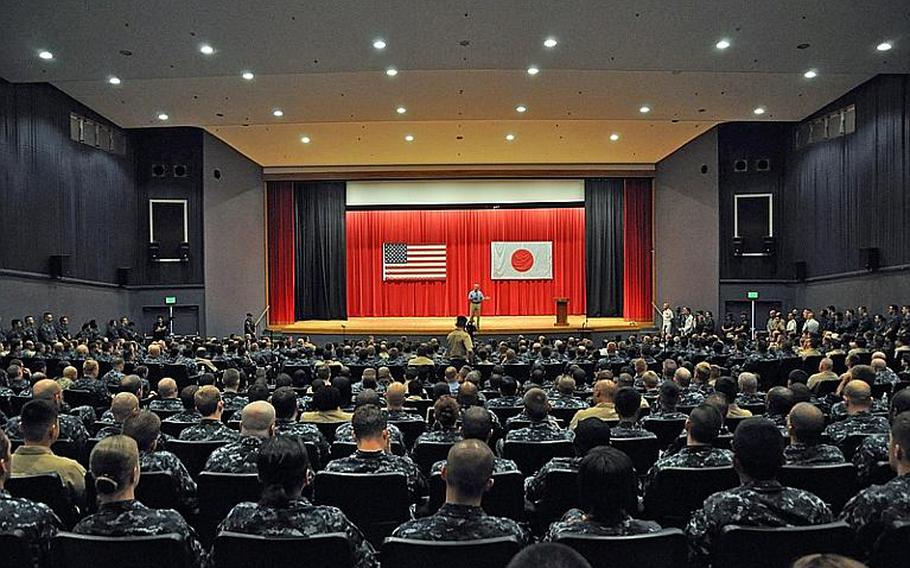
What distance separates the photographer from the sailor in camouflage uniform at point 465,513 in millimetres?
2783

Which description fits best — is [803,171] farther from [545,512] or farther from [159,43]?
[545,512]

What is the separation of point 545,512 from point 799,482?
Result: 1.38 meters

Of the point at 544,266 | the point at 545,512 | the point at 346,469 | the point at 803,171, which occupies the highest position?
the point at 803,171

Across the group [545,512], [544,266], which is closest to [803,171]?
[544,266]

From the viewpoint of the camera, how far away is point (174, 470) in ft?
13.4

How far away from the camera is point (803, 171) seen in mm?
23062

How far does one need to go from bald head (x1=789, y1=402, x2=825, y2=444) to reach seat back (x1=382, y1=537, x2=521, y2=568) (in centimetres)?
243

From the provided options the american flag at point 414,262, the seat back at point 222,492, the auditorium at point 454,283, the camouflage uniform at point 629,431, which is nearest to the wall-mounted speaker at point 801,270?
the auditorium at point 454,283

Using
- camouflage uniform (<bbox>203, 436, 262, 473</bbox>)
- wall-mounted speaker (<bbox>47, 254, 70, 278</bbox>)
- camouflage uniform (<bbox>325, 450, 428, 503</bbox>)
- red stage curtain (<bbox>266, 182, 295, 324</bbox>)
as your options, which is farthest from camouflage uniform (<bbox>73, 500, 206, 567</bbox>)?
red stage curtain (<bbox>266, 182, 295, 324</bbox>)

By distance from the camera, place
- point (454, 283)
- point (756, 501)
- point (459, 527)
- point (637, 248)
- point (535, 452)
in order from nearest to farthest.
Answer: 1. point (459, 527)
2. point (756, 501)
3. point (535, 452)
4. point (637, 248)
5. point (454, 283)

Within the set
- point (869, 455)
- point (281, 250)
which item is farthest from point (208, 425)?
point (281, 250)

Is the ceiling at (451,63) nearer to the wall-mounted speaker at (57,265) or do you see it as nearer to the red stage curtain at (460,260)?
the wall-mounted speaker at (57,265)

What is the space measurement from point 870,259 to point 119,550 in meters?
20.5

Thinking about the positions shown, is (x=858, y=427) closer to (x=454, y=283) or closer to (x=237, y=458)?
(x=237, y=458)
